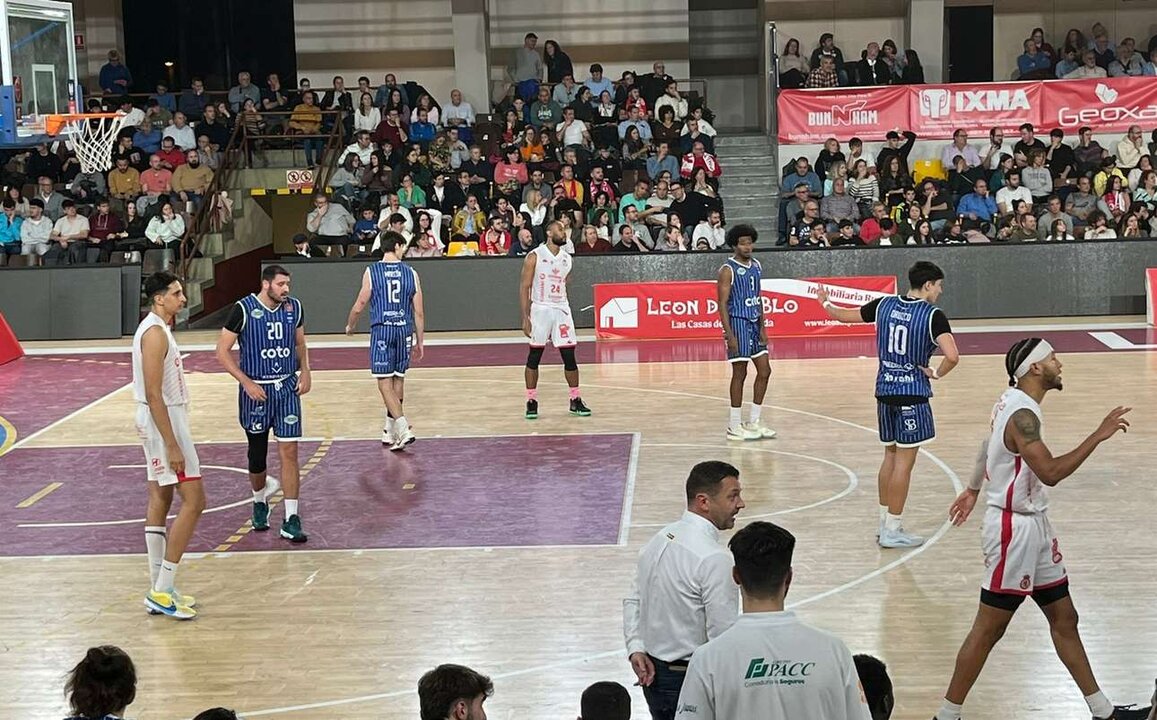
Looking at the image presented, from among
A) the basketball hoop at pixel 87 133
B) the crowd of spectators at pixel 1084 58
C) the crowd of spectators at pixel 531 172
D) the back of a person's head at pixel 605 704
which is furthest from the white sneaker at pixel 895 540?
the crowd of spectators at pixel 1084 58

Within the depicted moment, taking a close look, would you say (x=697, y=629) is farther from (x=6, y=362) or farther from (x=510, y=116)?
(x=510, y=116)

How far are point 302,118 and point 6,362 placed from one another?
8.72 metres

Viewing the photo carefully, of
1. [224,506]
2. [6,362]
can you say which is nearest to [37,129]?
[224,506]

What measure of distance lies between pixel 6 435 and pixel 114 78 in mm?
15403

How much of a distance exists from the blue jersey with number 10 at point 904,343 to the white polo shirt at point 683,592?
4.71 metres

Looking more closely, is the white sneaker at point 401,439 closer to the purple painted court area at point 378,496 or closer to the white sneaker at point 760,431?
the purple painted court area at point 378,496

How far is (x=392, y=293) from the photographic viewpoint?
1372 centimetres

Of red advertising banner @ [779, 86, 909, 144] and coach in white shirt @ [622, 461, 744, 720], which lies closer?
coach in white shirt @ [622, 461, 744, 720]

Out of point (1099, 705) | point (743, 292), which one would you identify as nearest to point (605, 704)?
point (1099, 705)

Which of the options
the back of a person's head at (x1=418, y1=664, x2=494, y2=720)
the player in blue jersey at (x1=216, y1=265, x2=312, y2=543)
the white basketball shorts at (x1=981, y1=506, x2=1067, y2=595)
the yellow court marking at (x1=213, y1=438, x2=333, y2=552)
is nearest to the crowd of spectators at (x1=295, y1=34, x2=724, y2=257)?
the yellow court marking at (x1=213, y1=438, x2=333, y2=552)

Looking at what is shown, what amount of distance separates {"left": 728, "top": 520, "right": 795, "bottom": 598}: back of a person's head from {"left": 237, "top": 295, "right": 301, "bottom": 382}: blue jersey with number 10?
6.64 metres

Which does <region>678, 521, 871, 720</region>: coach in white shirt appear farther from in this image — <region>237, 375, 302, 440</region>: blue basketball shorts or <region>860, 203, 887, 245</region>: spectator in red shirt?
<region>860, 203, 887, 245</region>: spectator in red shirt

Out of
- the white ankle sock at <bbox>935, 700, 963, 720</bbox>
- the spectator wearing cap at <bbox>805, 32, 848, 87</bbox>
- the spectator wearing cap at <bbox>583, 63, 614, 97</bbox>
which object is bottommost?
the white ankle sock at <bbox>935, 700, 963, 720</bbox>

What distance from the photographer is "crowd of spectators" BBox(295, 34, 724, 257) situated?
23.1 meters
